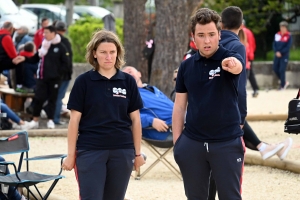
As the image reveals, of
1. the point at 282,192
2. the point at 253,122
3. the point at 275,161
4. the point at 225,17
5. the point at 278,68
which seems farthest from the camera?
the point at 278,68

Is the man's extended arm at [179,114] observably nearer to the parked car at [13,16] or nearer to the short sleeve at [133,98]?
the short sleeve at [133,98]

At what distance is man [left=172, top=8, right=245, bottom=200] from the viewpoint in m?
4.76

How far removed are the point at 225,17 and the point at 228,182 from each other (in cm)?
178

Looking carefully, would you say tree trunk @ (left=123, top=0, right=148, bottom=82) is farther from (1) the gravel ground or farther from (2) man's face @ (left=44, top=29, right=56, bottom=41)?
(1) the gravel ground

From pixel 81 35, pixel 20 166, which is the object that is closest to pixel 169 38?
pixel 20 166

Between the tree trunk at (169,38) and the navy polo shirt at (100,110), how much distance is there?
7083 millimetres

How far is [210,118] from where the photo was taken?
477cm

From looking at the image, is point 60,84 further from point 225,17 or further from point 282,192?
point 225,17

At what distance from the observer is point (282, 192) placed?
24.8 ft

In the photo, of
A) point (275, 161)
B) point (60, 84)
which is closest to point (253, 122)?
point (60, 84)

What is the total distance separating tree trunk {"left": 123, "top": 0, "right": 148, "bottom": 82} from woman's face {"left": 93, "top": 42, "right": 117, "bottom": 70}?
27.6 ft

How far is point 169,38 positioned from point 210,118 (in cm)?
755

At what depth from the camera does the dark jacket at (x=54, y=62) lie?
12.6 metres

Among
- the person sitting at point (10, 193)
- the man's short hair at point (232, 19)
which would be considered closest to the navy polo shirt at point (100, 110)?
the man's short hair at point (232, 19)
